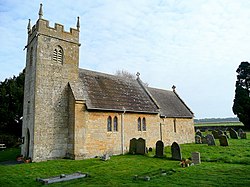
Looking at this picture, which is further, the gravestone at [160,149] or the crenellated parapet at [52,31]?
the crenellated parapet at [52,31]

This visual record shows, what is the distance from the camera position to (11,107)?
2961cm

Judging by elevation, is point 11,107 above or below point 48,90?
below

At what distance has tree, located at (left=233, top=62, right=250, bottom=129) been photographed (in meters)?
45.4

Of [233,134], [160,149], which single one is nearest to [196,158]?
[160,149]

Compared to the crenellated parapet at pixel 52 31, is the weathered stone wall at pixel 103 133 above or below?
below

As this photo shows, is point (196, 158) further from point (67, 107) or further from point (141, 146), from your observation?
point (67, 107)

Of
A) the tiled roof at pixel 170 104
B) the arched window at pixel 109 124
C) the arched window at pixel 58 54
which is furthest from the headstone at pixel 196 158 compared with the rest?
the arched window at pixel 58 54

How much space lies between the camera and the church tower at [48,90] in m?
16.8

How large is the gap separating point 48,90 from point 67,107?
217 centimetres

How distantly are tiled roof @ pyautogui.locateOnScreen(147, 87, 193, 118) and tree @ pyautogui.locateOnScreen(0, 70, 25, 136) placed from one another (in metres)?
18.5

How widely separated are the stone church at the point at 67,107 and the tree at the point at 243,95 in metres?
32.8

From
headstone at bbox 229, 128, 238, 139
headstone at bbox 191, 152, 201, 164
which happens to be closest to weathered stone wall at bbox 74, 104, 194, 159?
headstone at bbox 191, 152, 201, 164

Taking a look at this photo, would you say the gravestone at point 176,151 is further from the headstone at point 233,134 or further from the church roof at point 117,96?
the headstone at point 233,134

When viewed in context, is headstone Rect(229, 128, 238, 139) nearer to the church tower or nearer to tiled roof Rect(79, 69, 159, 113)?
tiled roof Rect(79, 69, 159, 113)
